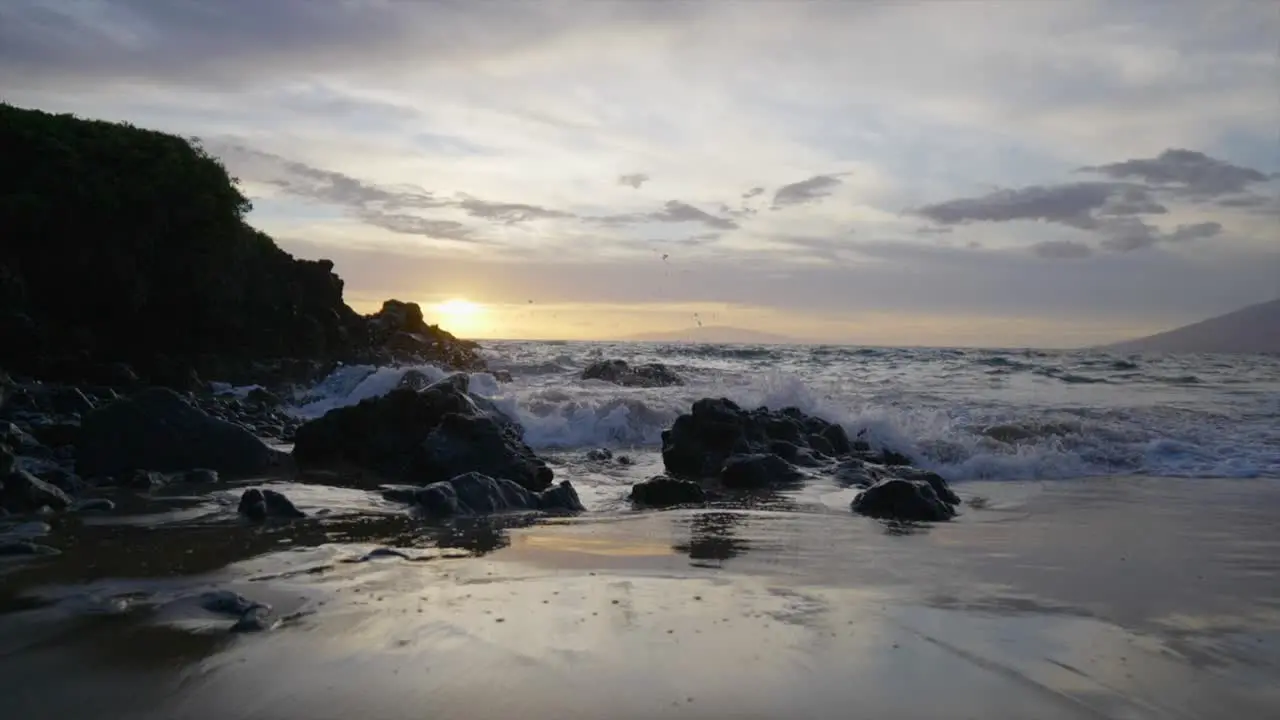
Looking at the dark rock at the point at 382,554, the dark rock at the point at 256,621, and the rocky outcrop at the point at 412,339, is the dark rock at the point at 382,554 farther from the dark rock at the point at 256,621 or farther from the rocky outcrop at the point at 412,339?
the rocky outcrop at the point at 412,339

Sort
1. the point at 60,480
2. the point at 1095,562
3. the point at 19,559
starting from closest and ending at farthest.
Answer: the point at 19,559 → the point at 1095,562 → the point at 60,480

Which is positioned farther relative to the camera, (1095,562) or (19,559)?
(1095,562)

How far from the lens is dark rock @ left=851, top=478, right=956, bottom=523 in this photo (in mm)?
8164

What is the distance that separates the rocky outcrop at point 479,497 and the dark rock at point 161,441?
212cm

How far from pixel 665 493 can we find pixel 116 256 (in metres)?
14.7

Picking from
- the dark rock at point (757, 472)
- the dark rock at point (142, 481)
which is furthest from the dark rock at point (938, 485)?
the dark rock at point (142, 481)

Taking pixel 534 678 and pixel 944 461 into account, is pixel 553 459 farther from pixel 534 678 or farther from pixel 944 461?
pixel 534 678

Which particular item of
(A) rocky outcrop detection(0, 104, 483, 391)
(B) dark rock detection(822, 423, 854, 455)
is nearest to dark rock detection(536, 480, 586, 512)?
(B) dark rock detection(822, 423, 854, 455)

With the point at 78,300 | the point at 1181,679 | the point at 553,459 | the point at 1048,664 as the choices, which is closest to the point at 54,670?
the point at 1048,664

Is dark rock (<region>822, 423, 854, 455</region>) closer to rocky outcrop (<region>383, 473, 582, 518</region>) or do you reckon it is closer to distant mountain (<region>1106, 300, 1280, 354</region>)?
rocky outcrop (<region>383, 473, 582, 518</region>)

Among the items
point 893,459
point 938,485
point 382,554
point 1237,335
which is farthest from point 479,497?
point 1237,335

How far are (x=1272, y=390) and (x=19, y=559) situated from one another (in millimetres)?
28418

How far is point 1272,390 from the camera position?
24312mm

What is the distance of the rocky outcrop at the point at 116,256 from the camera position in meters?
16.8
